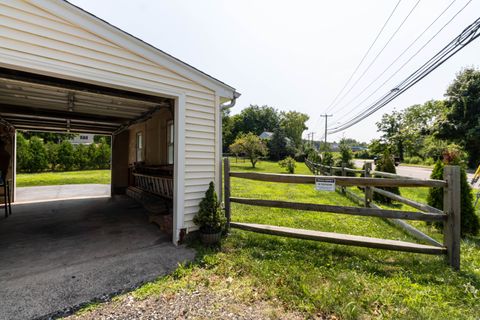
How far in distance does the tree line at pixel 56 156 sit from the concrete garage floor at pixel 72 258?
14.0 metres

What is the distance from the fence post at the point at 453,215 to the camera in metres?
2.90

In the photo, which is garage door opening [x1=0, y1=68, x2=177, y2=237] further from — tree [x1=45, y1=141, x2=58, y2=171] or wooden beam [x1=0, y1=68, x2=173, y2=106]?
tree [x1=45, y1=141, x2=58, y2=171]

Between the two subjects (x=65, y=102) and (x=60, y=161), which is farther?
(x=60, y=161)

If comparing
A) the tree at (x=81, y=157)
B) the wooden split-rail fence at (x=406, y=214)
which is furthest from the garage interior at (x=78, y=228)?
the tree at (x=81, y=157)

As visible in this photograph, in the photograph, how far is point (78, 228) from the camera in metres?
4.67

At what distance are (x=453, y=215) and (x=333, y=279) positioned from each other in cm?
186

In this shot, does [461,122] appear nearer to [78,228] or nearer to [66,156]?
[78,228]

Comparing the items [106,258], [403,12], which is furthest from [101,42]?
[403,12]

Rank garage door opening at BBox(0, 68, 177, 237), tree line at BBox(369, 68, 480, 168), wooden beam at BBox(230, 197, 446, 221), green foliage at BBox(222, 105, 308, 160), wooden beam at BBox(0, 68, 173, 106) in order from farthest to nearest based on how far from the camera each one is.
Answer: green foliage at BBox(222, 105, 308, 160) < tree line at BBox(369, 68, 480, 168) < garage door opening at BBox(0, 68, 177, 237) < wooden beam at BBox(0, 68, 173, 106) < wooden beam at BBox(230, 197, 446, 221)

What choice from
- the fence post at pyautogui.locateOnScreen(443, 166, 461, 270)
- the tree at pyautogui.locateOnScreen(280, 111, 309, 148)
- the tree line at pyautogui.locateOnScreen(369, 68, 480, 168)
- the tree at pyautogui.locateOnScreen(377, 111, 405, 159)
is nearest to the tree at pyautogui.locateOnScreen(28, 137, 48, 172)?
the fence post at pyautogui.locateOnScreen(443, 166, 461, 270)

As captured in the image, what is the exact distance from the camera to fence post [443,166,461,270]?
114 inches

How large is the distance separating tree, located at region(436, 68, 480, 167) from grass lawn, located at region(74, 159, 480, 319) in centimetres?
2793

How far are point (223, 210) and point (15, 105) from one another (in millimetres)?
5799

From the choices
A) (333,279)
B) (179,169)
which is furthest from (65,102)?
(333,279)
